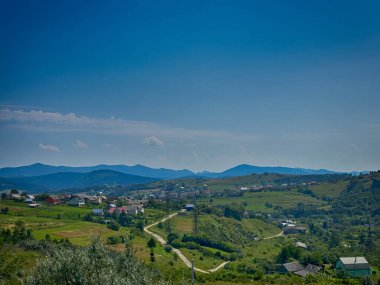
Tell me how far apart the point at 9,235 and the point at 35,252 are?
10862 mm

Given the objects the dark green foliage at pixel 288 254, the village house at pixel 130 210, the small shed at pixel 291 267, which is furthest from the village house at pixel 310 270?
the village house at pixel 130 210

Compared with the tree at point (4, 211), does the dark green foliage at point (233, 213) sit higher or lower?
lower

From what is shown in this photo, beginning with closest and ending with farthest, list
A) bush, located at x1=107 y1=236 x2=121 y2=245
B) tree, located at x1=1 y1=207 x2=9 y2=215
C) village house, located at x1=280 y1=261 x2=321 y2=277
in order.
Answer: village house, located at x1=280 y1=261 x2=321 y2=277, bush, located at x1=107 y1=236 x2=121 y2=245, tree, located at x1=1 y1=207 x2=9 y2=215

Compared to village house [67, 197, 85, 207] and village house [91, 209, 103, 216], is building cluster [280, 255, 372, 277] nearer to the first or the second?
village house [91, 209, 103, 216]

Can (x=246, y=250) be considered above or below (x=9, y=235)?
below

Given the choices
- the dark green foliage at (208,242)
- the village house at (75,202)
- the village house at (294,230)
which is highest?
the village house at (75,202)

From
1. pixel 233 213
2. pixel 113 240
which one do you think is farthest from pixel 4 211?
pixel 233 213

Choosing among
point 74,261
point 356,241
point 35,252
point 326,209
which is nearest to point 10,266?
point 74,261

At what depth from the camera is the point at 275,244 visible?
399 ft

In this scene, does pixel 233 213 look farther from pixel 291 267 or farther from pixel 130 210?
pixel 291 267

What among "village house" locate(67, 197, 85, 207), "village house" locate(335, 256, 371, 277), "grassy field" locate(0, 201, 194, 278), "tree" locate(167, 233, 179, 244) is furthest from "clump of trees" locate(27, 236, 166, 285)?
"village house" locate(67, 197, 85, 207)

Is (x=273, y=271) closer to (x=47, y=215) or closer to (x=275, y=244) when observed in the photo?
(x=275, y=244)

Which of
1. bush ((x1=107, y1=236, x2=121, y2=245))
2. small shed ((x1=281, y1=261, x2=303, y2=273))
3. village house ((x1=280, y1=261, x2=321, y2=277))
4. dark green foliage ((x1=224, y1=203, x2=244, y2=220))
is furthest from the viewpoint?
dark green foliage ((x1=224, y1=203, x2=244, y2=220))

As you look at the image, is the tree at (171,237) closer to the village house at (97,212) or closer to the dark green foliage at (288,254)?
the dark green foliage at (288,254)
